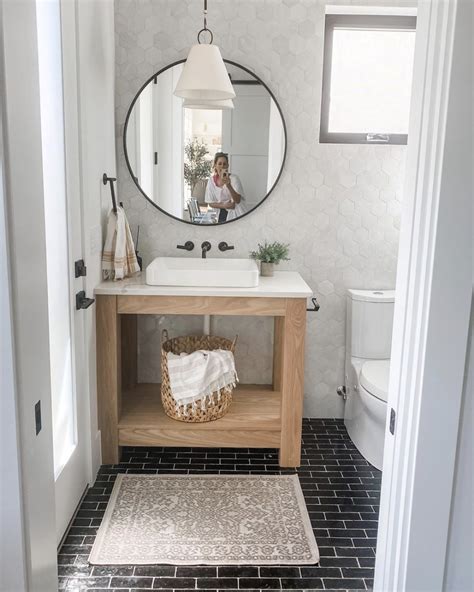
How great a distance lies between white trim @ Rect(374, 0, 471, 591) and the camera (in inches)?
39.9

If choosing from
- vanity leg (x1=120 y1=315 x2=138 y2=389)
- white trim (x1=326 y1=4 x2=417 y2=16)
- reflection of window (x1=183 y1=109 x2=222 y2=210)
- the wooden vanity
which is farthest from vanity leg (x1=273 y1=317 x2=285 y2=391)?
white trim (x1=326 y1=4 x2=417 y2=16)

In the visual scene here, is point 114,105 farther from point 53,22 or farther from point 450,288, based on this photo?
point 450,288

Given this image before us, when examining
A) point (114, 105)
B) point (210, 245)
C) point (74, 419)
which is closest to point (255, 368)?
point (210, 245)

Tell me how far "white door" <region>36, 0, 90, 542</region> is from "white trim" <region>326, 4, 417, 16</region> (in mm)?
1400

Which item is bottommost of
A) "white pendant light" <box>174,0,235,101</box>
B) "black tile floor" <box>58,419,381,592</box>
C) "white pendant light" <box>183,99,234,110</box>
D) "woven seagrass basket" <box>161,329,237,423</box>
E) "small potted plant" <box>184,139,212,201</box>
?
"black tile floor" <box>58,419,381,592</box>

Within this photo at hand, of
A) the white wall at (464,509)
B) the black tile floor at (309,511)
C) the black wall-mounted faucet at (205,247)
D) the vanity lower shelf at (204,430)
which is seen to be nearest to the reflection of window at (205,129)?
the black wall-mounted faucet at (205,247)

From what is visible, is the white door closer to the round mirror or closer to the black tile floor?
the black tile floor

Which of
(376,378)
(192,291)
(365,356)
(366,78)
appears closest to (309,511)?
(376,378)

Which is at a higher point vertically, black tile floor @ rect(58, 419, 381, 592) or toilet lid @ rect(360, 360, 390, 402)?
toilet lid @ rect(360, 360, 390, 402)

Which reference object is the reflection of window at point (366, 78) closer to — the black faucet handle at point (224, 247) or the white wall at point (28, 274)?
the black faucet handle at point (224, 247)

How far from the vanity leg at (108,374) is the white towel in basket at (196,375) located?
0.85 ft

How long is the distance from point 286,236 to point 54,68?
1526 mm

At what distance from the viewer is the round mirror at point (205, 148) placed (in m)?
3.00

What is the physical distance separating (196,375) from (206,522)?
0.67m
